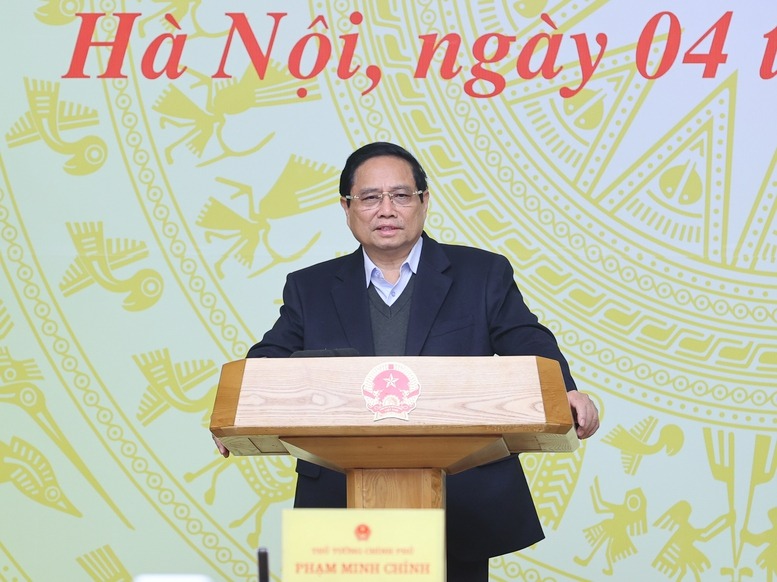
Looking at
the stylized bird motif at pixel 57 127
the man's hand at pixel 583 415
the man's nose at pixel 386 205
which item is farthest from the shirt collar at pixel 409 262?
the stylized bird motif at pixel 57 127

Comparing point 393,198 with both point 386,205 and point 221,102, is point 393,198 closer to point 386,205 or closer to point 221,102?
point 386,205

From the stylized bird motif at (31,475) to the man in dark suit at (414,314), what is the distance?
1309mm

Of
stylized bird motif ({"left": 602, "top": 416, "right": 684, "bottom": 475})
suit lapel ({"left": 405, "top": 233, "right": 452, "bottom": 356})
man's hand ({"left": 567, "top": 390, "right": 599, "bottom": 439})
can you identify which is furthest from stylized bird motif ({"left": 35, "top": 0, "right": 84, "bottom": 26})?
man's hand ({"left": 567, "top": 390, "right": 599, "bottom": 439})

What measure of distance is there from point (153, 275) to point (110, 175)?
32 centimetres

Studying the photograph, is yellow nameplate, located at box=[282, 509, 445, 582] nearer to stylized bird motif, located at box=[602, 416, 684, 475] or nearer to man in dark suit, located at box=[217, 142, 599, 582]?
man in dark suit, located at box=[217, 142, 599, 582]

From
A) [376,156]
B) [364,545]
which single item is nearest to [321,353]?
[364,545]

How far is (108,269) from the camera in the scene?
3.57 m

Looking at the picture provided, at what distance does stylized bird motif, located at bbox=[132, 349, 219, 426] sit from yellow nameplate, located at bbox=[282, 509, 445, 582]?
1.97 metres

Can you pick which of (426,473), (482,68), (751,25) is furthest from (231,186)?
(426,473)

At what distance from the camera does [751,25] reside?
352 centimetres

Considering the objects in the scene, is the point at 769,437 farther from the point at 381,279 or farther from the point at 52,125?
the point at 52,125

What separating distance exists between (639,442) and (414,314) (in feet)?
4.14

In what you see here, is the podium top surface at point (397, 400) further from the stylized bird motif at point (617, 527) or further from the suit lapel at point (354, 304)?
the stylized bird motif at point (617, 527)

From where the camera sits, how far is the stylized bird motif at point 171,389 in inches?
140
